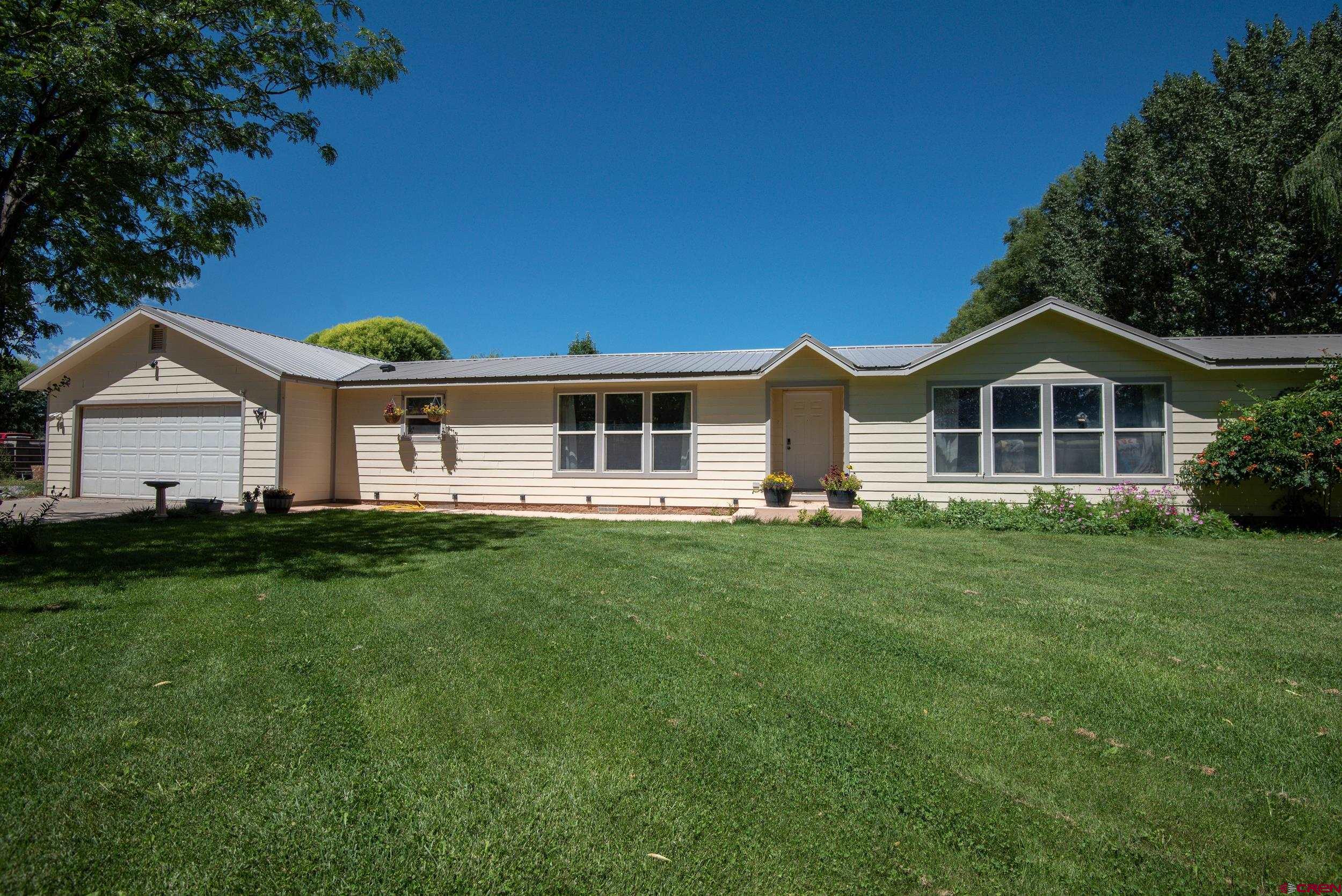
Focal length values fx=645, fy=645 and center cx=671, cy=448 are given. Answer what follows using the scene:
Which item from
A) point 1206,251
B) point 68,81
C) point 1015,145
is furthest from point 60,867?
point 1206,251

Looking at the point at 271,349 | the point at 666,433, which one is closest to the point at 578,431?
the point at 666,433

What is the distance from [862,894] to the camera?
201 cm

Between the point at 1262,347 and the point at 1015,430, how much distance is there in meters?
4.52

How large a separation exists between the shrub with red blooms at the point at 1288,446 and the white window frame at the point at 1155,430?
0.39 m

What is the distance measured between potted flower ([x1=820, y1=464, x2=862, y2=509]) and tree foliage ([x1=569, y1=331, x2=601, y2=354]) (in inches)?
804

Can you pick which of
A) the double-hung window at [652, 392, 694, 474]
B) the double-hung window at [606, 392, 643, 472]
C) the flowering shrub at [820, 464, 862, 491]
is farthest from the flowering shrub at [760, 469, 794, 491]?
the double-hung window at [606, 392, 643, 472]

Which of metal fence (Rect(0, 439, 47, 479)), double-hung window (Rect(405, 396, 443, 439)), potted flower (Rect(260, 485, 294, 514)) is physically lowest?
potted flower (Rect(260, 485, 294, 514))

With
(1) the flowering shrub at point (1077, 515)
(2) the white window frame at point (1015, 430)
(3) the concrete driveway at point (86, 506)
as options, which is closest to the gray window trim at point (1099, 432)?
(2) the white window frame at point (1015, 430)

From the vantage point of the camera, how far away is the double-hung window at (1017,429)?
11.4 meters

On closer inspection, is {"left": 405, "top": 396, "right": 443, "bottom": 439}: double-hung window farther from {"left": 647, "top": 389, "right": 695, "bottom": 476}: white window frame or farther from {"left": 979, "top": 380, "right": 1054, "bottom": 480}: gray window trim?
{"left": 979, "top": 380, "right": 1054, "bottom": 480}: gray window trim

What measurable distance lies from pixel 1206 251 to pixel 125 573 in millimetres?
24623

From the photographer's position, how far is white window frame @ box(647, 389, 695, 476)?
42.2 feet

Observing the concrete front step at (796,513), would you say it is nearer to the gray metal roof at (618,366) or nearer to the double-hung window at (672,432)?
the double-hung window at (672,432)

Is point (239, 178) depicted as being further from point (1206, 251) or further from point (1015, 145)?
point (1206, 251)
